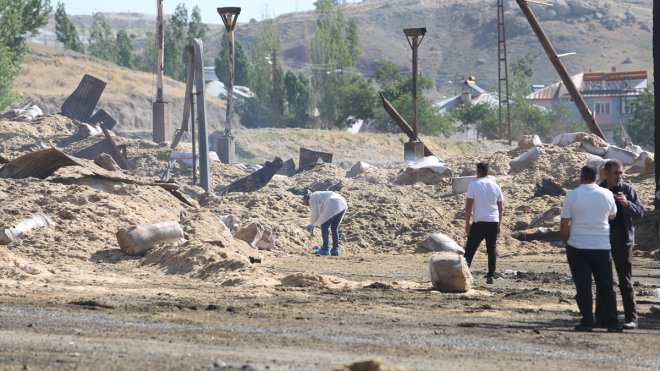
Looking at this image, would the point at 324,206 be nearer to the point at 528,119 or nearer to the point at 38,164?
the point at 38,164

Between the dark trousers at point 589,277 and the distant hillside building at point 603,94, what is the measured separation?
97.1 m

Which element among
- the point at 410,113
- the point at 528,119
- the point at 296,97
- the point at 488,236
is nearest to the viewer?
the point at 488,236

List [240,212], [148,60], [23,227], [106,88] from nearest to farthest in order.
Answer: [23,227] < [240,212] < [106,88] < [148,60]

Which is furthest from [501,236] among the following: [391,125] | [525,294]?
[391,125]

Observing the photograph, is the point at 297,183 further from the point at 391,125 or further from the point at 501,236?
the point at 391,125

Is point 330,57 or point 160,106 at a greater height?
point 330,57

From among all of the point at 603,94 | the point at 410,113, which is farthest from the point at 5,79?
the point at 603,94

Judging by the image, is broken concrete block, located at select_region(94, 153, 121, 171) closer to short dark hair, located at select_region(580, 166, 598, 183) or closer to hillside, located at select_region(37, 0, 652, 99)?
short dark hair, located at select_region(580, 166, 598, 183)

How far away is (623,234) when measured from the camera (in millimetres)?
11969

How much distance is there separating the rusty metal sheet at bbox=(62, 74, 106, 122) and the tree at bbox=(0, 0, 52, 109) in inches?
305

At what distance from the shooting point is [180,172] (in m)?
35.8

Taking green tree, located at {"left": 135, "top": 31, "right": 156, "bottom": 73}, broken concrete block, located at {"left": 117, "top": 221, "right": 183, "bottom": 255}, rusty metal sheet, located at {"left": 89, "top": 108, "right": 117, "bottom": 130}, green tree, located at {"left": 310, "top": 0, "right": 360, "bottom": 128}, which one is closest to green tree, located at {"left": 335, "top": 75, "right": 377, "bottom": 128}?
green tree, located at {"left": 310, "top": 0, "right": 360, "bottom": 128}

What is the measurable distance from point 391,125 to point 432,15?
9078 centimetres

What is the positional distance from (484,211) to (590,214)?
4.79m
